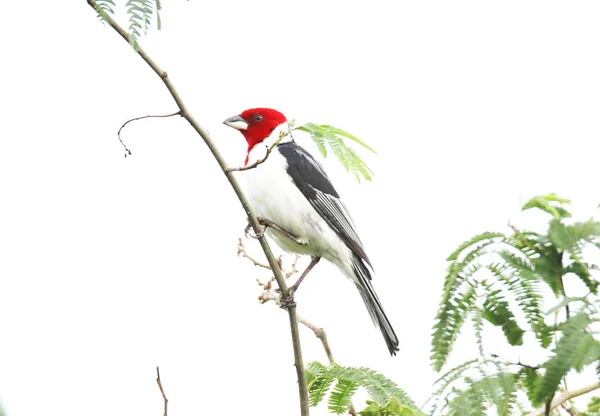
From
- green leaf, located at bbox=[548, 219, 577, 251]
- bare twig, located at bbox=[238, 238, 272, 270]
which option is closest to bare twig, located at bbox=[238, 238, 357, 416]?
bare twig, located at bbox=[238, 238, 272, 270]

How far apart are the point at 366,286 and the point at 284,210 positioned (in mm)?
776

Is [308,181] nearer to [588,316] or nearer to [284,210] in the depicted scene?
[284,210]

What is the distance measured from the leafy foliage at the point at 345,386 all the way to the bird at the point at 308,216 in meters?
1.94

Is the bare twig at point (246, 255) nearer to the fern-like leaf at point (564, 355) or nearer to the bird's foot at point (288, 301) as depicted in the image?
the bird's foot at point (288, 301)

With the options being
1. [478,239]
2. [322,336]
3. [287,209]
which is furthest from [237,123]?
[478,239]

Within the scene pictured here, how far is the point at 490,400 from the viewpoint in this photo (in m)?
1.98

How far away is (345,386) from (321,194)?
2.43 m

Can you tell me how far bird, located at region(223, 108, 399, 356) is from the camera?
5.45 meters

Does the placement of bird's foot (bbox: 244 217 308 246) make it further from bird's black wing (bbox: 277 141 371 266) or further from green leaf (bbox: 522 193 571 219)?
green leaf (bbox: 522 193 571 219)

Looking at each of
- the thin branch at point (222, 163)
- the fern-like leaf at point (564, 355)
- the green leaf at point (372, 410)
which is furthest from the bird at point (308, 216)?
the fern-like leaf at point (564, 355)

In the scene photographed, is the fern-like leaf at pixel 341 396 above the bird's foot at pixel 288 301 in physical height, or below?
below

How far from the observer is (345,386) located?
3.37 m

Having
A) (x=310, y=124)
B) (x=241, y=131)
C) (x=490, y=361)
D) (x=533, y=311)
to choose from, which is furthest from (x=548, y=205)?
(x=241, y=131)

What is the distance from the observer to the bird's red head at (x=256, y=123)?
20.4 feet
